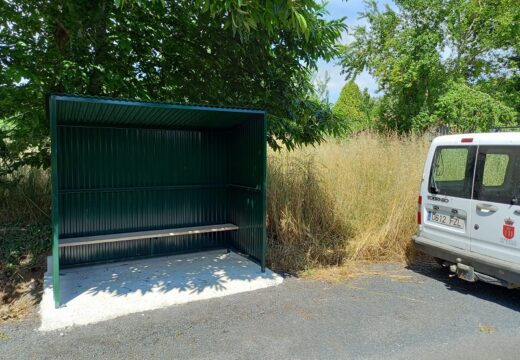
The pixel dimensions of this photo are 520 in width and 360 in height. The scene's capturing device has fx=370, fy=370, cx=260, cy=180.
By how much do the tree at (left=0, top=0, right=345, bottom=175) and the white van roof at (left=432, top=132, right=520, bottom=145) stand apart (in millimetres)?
1767

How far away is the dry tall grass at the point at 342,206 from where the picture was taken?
20.9ft

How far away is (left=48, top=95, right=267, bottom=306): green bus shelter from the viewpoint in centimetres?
528

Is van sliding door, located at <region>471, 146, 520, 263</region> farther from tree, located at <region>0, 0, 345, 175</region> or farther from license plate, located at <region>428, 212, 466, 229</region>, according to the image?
tree, located at <region>0, 0, 345, 175</region>

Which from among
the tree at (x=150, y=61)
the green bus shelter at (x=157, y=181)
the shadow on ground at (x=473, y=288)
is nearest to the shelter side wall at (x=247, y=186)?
the green bus shelter at (x=157, y=181)

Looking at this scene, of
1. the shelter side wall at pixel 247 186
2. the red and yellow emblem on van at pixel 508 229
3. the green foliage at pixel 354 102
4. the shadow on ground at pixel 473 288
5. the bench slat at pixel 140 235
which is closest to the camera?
the red and yellow emblem on van at pixel 508 229

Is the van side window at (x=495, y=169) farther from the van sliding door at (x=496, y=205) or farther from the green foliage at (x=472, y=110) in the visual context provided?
the green foliage at (x=472, y=110)

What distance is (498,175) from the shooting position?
5023 mm

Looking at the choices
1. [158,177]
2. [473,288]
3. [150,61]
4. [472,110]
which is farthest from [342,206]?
[472,110]

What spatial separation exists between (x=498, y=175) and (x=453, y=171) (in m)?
0.55

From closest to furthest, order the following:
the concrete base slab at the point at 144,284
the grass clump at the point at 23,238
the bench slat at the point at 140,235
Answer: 1. the concrete base slab at the point at 144,284
2. the grass clump at the point at 23,238
3. the bench slat at the point at 140,235

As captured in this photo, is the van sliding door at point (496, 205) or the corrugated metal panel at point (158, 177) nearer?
the van sliding door at point (496, 205)

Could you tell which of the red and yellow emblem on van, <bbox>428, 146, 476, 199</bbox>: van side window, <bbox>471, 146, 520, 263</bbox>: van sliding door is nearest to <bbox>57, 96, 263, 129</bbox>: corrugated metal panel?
<bbox>428, 146, 476, 199</bbox>: van side window

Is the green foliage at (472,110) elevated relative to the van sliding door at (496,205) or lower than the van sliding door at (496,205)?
elevated

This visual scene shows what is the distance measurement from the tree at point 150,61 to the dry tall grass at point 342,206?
0.92m
